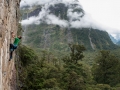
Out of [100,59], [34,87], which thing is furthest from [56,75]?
[100,59]

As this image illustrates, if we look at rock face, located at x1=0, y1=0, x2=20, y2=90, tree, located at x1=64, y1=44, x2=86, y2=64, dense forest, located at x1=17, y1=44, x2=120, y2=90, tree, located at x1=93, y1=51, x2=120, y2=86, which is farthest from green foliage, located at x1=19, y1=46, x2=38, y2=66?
rock face, located at x1=0, y1=0, x2=20, y2=90

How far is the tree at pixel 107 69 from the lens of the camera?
165ft

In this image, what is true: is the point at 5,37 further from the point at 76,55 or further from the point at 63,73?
the point at 76,55

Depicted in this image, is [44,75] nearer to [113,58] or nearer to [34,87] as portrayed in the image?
[34,87]

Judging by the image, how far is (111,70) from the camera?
2015 inches

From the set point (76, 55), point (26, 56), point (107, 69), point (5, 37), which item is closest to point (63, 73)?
point (76, 55)

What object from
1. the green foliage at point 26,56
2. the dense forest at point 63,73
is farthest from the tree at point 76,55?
the green foliage at point 26,56

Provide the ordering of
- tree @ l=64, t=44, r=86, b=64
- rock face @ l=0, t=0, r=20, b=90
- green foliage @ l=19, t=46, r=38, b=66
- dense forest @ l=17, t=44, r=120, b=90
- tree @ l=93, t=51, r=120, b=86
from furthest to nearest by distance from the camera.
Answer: tree @ l=93, t=51, r=120, b=86
tree @ l=64, t=44, r=86, b=64
green foliage @ l=19, t=46, r=38, b=66
dense forest @ l=17, t=44, r=120, b=90
rock face @ l=0, t=0, r=20, b=90

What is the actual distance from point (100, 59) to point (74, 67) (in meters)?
10.7

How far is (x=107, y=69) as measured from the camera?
52.1 metres

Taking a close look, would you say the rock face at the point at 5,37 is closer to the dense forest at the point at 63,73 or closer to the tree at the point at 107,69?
the dense forest at the point at 63,73

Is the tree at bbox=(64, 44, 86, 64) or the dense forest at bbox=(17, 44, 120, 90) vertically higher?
the tree at bbox=(64, 44, 86, 64)

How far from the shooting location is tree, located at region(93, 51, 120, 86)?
165 ft

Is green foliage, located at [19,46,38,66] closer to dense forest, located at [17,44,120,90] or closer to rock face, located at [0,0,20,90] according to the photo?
dense forest, located at [17,44,120,90]
